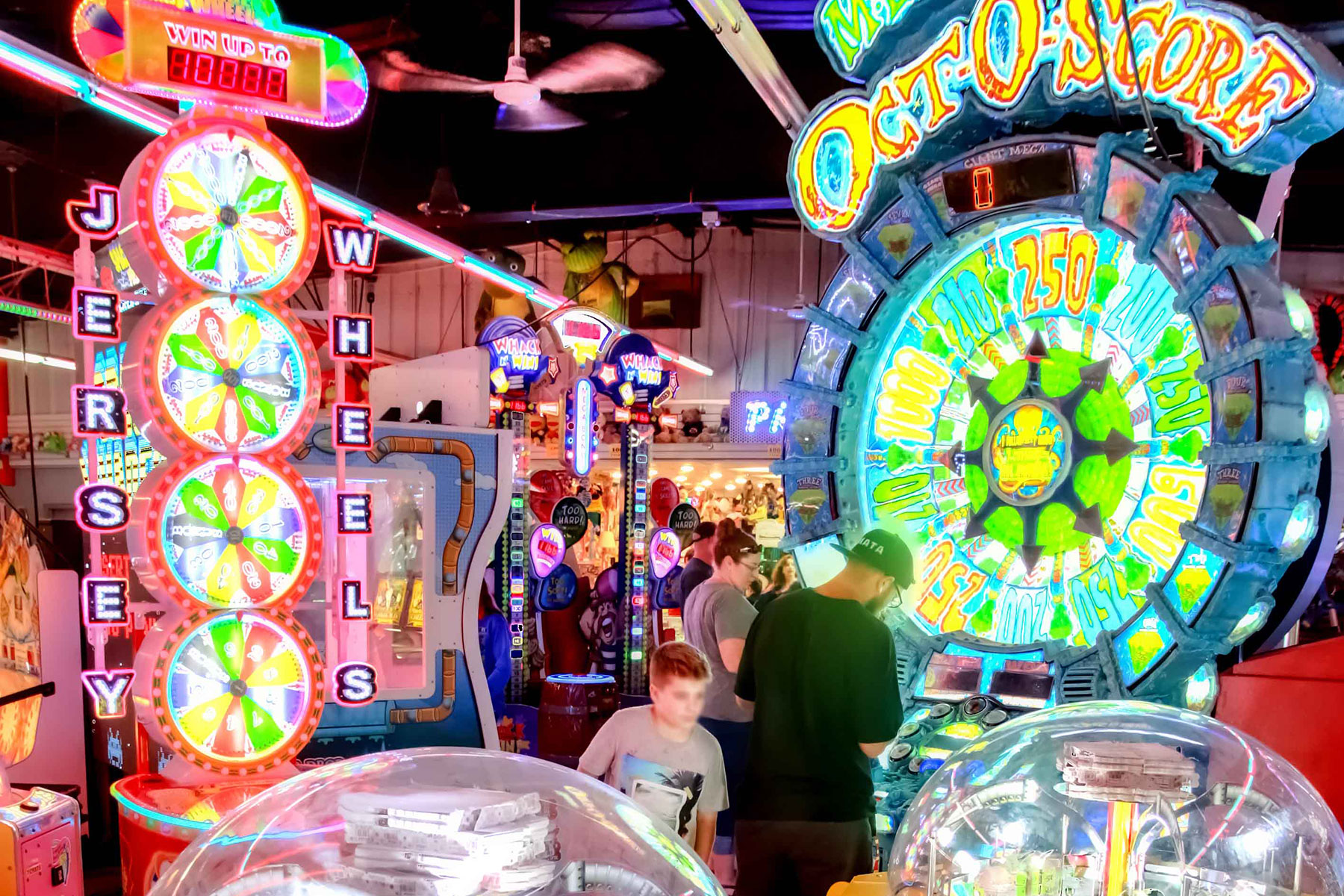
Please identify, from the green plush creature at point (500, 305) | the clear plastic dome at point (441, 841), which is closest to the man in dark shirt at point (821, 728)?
the clear plastic dome at point (441, 841)

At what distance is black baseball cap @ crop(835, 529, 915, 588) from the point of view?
129 inches

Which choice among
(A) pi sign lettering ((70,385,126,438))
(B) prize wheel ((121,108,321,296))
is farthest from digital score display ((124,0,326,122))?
(A) pi sign lettering ((70,385,126,438))

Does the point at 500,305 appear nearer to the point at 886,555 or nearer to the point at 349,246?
the point at 349,246

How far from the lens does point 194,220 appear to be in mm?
3846

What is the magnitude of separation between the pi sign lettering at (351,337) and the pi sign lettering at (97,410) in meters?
0.80

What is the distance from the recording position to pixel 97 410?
364 centimetres

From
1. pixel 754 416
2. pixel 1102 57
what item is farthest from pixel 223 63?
pixel 754 416

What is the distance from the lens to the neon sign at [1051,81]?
2.60 metres

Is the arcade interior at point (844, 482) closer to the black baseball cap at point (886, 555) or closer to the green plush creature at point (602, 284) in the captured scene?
the black baseball cap at point (886, 555)

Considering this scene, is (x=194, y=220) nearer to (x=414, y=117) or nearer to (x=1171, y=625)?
(x=1171, y=625)

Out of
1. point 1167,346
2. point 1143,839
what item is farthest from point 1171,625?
point 1143,839

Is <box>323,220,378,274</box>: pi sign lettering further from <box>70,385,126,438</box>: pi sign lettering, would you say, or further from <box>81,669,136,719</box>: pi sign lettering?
<box>81,669,136,719</box>: pi sign lettering

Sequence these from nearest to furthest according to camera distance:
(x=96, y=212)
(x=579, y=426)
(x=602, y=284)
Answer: (x=96, y=212), (x=579, y=426), (x=602, y=284)

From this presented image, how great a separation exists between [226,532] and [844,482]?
2.24m
